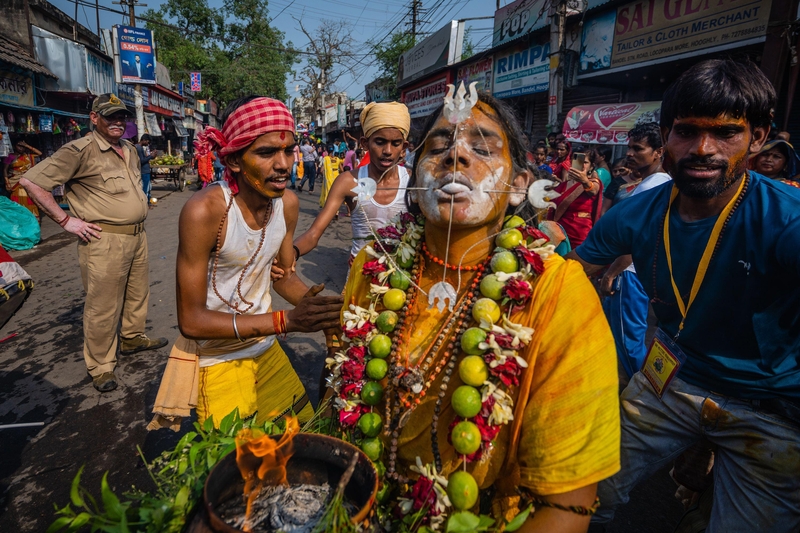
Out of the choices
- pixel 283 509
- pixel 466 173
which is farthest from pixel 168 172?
pixel 283 509

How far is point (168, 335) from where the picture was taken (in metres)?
5.31

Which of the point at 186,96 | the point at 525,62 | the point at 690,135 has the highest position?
the point at 186,96

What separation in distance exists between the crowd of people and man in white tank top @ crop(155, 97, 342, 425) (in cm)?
1

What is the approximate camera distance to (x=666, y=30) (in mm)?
9062

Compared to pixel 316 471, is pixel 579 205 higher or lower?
higher

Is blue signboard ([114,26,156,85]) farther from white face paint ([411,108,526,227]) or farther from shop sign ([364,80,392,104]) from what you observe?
white face paint ([411,108,526,227])

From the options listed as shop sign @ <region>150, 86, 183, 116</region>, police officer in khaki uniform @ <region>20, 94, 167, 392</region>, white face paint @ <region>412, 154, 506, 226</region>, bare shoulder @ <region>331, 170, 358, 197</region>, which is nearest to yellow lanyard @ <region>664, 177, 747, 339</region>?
white face paint @ <region>412, 154, 506, 226</region>

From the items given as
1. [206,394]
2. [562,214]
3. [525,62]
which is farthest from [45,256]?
[525,62]

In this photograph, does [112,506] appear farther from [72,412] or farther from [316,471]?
[72,412]

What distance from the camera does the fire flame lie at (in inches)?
52.0

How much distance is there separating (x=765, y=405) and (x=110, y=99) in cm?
547

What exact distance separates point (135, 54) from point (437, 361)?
21568 mm

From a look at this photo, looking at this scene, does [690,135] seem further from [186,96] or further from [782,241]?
[186,96]

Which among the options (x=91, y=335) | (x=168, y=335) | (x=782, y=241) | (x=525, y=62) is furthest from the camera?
(x=525, y=62)
